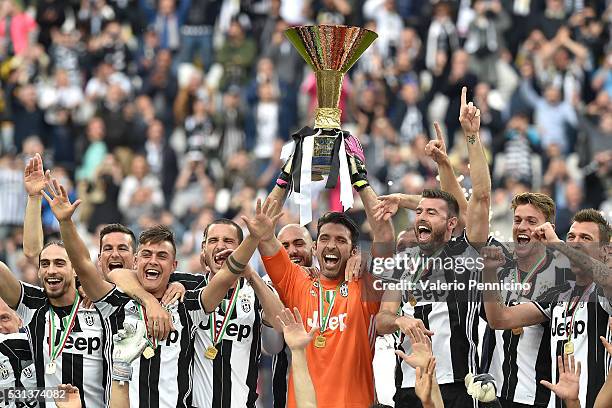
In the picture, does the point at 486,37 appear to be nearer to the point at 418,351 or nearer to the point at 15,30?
the point at 15,30

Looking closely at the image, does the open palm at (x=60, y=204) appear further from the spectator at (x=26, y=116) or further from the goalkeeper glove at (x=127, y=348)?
the spectator at (x=26, y=116)

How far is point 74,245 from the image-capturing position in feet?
30.5

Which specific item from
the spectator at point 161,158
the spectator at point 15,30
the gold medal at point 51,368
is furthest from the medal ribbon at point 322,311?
the spectator at point 15,30

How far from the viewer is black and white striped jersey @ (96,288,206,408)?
956 cm

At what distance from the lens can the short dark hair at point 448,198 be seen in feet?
31.3

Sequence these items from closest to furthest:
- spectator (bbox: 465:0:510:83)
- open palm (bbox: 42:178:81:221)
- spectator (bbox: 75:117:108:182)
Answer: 1. open palm (bbox: 42:178:81:221)
2. spectator (bbox: 75:117:108:182)
3. spectator (bbox: 465:0:510:83)

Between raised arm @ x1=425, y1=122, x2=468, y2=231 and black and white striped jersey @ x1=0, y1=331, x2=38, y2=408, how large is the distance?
2.80 meters

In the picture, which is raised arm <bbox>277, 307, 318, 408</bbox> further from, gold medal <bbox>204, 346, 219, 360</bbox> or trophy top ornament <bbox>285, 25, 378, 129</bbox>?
trophy top ornament <bbox>285, 25, 378, 129</bbox>

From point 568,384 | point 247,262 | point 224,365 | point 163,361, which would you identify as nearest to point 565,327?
point 568,384

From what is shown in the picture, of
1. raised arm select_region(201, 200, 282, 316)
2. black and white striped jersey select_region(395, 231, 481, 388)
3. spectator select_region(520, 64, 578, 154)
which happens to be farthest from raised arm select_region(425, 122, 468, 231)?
spectator select_region(520, 64, 578, 154)

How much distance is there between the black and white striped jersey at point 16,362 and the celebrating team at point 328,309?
1 centimetres

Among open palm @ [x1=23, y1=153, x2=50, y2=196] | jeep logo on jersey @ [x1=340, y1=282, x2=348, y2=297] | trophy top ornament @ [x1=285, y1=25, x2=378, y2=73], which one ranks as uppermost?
trophy top ornament @ [x1=285, y1=25, x2=378, y2=73]

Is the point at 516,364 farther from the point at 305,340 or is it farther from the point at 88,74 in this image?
the point at 88,74

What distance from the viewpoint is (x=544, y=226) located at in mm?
9133
